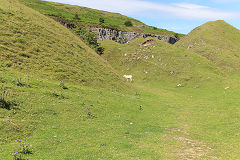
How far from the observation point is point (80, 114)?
21.0 m

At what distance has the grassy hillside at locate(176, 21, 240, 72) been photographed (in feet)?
252

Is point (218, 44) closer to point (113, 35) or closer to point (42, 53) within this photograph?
point (113, 35)

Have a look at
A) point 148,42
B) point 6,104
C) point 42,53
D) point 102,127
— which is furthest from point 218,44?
point 6,104

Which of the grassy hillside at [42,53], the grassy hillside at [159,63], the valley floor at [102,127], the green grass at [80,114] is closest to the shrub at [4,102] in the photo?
the green grass at [80,114]

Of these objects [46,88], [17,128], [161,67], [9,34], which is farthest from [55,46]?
[161,67]

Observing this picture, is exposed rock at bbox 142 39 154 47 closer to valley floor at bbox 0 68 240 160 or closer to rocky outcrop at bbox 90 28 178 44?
rocky outcrop at bbox 90 28 178 44

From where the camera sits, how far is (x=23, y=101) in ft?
60.3

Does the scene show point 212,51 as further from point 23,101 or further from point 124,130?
point 23,101

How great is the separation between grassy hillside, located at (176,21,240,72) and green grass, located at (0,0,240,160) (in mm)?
36008

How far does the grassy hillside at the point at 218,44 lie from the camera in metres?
76.8

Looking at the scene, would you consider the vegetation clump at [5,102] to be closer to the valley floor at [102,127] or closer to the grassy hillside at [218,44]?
the valley floor at [102,127]

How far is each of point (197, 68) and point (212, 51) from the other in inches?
1187

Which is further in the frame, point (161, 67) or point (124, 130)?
point (161, 67)

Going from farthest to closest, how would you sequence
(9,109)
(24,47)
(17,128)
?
(24,47) → (9,109) → (17,128)
